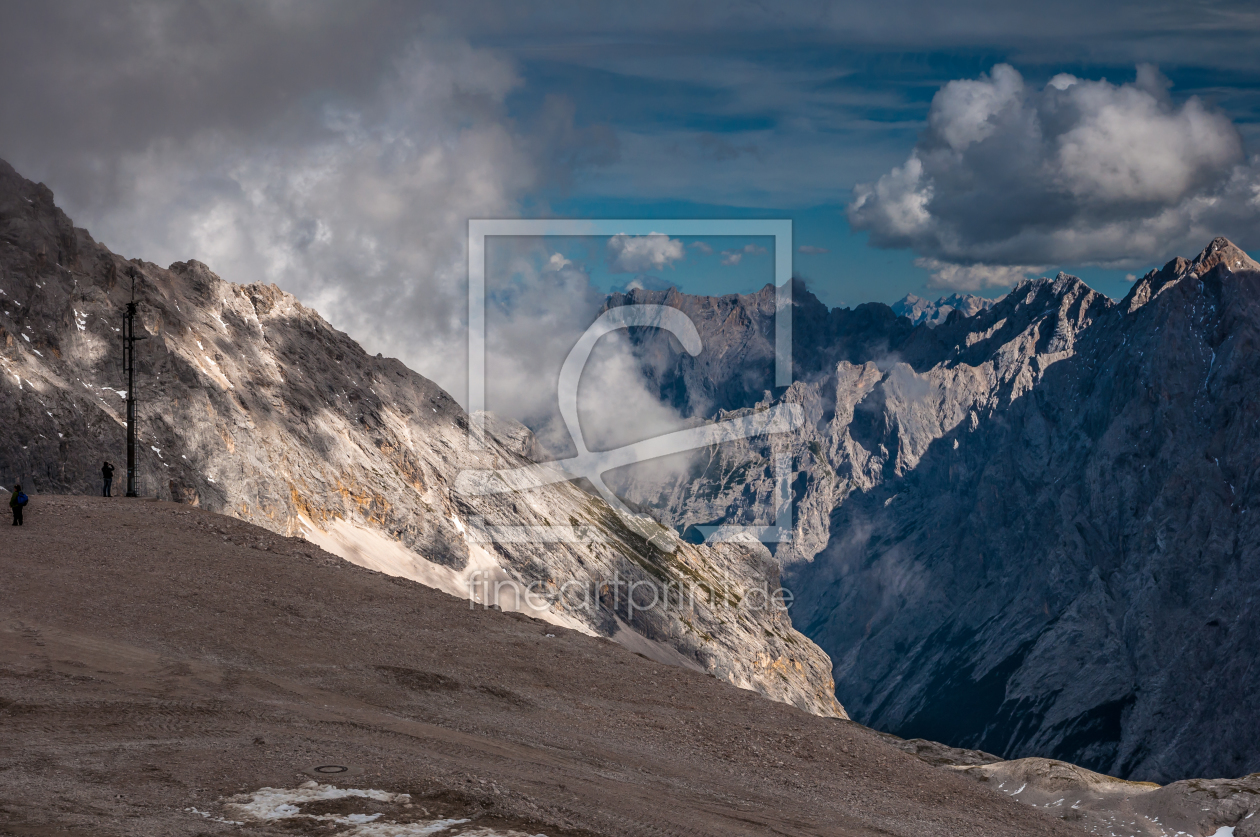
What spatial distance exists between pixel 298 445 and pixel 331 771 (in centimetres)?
8199

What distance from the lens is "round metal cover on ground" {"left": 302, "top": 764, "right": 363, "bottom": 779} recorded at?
14711mm

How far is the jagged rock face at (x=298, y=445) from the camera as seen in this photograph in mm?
56406

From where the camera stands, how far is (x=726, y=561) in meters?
195

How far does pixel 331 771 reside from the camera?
14.9 meters

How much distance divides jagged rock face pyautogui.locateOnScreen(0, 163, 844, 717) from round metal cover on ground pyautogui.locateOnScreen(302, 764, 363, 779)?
20726 millimetres

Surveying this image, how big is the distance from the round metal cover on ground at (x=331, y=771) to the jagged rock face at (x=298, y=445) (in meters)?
20.7
